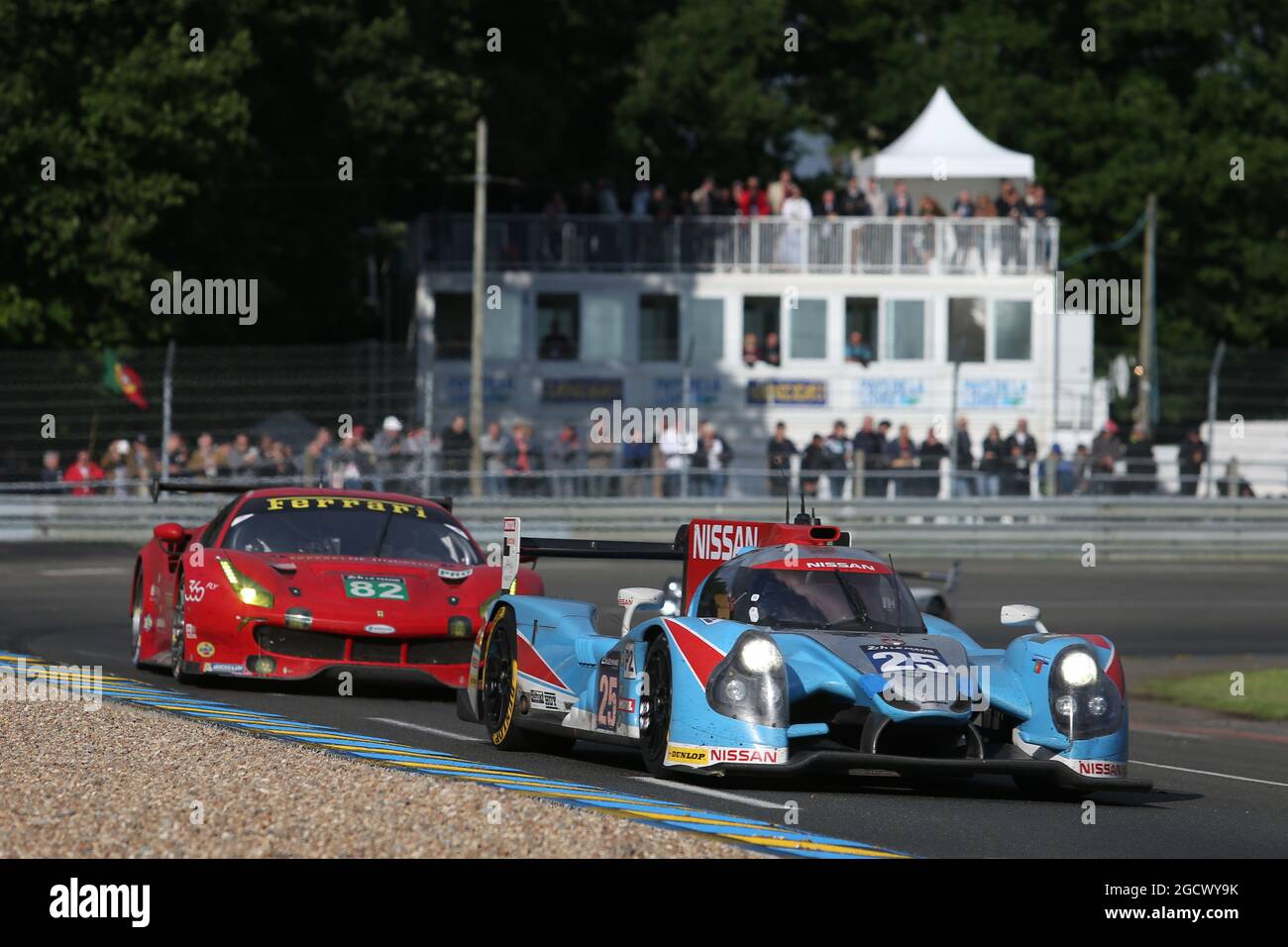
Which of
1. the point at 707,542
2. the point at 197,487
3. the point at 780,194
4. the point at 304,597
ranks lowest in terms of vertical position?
the point at 304,597

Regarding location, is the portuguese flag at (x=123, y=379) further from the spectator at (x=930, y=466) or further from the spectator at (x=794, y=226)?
the spectator at (x=794, y=226)

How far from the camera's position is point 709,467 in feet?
99.3

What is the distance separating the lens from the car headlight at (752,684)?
920 centimetres

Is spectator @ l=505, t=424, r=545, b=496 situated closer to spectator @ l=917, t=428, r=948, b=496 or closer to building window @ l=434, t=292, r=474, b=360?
spectator @ l=917, t=428, r=948, b=496

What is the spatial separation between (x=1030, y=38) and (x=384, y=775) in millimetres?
48630

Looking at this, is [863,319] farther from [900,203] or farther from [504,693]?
[504,693]

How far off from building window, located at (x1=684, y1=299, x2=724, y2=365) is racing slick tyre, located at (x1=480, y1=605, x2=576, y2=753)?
101 feet

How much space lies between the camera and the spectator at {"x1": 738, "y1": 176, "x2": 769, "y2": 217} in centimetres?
4019

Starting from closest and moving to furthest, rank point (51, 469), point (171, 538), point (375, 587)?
point (375, 587) < point (171, 538) < point (51, 469)

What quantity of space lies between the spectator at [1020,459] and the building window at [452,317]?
14.5 metres

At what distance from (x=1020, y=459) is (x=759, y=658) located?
2124 cm

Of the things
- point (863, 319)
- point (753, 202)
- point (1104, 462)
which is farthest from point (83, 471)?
point (863, 319)

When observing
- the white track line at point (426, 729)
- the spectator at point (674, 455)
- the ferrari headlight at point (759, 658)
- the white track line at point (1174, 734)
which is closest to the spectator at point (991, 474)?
the spectator at point (674, 455)

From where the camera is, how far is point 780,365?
4128cm
